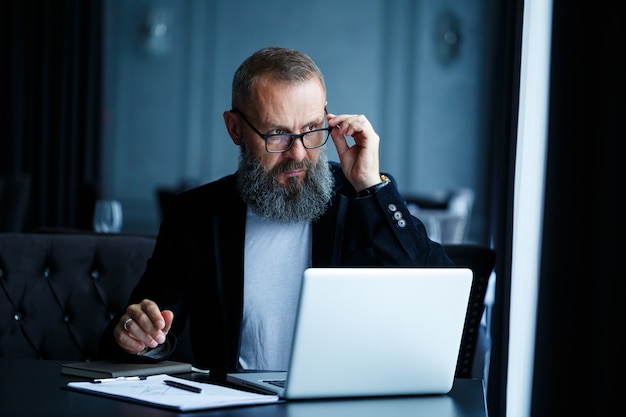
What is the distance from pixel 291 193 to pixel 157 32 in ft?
23.8

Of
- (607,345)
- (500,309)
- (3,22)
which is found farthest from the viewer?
(3,22)

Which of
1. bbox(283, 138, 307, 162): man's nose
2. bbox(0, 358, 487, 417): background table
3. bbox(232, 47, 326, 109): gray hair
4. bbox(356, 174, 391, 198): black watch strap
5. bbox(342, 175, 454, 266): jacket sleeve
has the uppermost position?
bbox(232, 47, 326, 109): gray hair

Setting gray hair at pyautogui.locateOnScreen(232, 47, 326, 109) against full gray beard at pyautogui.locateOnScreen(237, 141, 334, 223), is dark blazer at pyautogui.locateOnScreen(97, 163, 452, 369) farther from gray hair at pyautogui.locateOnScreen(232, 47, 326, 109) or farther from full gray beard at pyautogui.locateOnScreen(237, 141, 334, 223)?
gray hair at pyautogui.locateOnScreen(232, 47, 326, 109)

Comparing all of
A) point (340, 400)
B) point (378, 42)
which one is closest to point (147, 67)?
point (378, 42)

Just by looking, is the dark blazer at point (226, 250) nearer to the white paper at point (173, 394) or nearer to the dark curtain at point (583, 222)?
the white paper at point (173, 394)

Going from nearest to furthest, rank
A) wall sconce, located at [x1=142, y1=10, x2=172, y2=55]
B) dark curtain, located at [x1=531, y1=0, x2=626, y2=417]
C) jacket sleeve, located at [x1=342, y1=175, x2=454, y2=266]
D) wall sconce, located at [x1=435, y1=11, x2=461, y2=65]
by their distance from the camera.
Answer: dark curtain, located at [x1=531, y1=0, x2=626, y2=417] → jacket sleeve, located at [x1=342, y1=175, x2=454, y2=266] → wall sconce, located at [x1=435, y1=11, x2=461, y2=65] → wall sconce, located at [x1=142, y1=10, x2=172, y2=55]

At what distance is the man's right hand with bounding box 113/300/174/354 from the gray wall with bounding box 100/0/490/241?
6994 mm

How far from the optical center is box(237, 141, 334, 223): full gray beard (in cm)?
207

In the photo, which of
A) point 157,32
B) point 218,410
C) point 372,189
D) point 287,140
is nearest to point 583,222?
point 218,410

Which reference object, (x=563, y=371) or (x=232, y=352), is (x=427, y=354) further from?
(x=232, y=352)

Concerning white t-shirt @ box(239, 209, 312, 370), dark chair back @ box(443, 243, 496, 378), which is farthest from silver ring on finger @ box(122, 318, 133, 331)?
dark chair back @ box(443, 243, 496, 378)

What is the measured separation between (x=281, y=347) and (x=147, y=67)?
7.38m

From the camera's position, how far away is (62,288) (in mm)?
2523

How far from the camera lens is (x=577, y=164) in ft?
3.39
